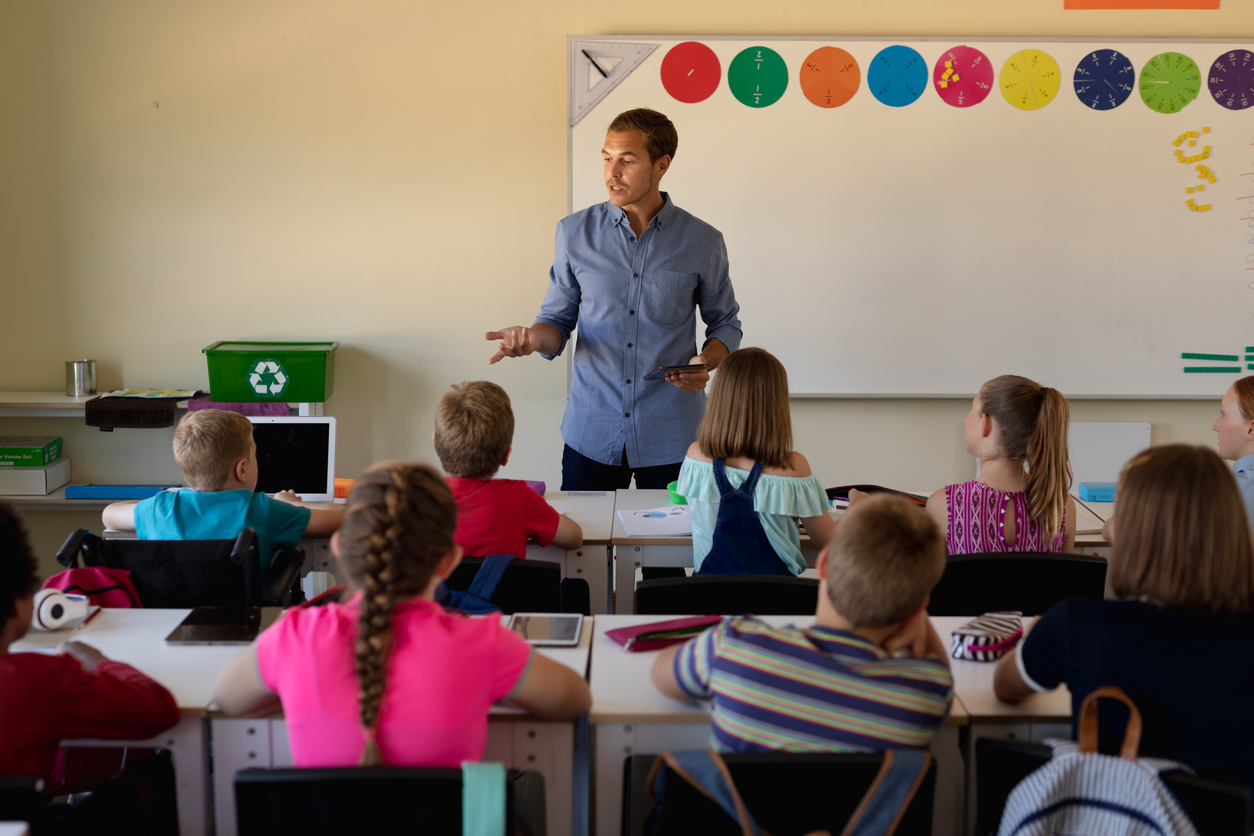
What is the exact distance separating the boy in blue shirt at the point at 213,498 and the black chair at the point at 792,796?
1.23m

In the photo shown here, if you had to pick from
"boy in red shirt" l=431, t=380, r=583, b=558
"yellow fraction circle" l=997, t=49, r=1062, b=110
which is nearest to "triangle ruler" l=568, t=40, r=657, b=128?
"yellow fraction circle" l=997, t=49, r=1062, b=110

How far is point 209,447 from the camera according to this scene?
87.3 inches

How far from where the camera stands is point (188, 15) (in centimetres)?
389

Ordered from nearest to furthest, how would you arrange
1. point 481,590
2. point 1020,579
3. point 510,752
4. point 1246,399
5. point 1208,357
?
point 510,752 < point 481,590 < point 1020,579 < point 1246,399 < point 1208,357

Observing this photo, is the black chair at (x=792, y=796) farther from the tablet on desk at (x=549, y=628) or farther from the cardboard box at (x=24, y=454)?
the cardboard box at (x=24, y=454)

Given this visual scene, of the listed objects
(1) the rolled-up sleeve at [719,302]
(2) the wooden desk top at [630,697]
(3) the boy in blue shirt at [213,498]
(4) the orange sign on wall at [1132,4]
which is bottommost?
(2) the wooden desk top at [630,697]

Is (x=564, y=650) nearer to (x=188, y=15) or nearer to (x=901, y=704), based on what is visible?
(x=901, y=704)

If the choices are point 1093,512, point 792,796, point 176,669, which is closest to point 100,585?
point 176,669

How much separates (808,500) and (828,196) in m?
2.03

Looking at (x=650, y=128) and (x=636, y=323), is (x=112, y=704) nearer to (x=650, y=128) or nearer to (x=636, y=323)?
(x=636, y=323)

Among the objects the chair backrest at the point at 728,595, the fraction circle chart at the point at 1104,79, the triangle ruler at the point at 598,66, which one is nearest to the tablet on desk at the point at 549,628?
the chair backrest at the point at 728,595

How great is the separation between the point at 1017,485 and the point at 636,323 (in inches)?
50.0

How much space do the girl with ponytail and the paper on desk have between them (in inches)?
25.4

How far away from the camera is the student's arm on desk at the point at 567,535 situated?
2.40 meters
